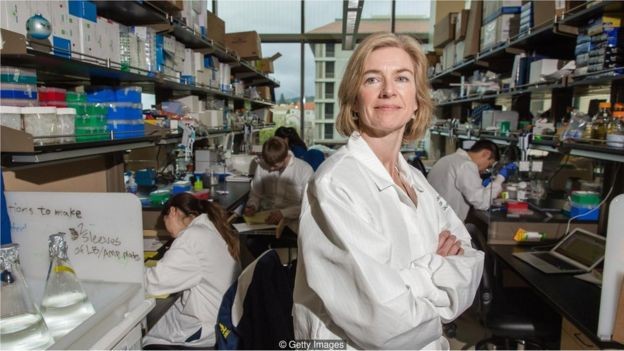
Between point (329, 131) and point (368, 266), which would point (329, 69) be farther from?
point (368, 266)

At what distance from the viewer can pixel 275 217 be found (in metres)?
3.12

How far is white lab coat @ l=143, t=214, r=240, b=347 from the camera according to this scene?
5.98 ft

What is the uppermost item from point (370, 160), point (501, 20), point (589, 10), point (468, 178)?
point (501, 20)

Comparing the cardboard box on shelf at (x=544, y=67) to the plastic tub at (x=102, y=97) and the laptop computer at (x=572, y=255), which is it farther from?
the plastic tub at (x=102, y=97)

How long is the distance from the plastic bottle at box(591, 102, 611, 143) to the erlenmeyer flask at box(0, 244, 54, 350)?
94.2 inches

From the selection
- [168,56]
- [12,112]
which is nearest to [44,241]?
[12,112]

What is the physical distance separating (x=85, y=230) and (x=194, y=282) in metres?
0.74

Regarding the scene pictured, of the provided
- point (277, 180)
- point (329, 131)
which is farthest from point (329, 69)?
point (277, 180)

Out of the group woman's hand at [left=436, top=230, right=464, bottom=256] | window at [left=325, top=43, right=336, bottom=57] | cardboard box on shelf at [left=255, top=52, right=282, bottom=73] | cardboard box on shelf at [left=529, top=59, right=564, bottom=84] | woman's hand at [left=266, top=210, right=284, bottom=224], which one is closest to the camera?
woman's hand at [left=436, top=230, right=464, bottom=256]

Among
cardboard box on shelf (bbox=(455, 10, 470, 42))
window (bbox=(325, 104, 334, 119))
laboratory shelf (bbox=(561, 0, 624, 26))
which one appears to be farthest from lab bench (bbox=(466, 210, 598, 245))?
window (bbox=(325, 104, 334, 119))

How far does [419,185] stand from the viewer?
1.30 m

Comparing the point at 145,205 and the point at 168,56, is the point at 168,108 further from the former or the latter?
the point at 145,205

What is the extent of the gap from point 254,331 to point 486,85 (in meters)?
3.44

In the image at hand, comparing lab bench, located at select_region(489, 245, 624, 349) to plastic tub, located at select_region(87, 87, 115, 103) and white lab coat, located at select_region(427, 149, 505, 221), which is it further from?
plastic tub, located at select_region(87, 87, 115, 103)
